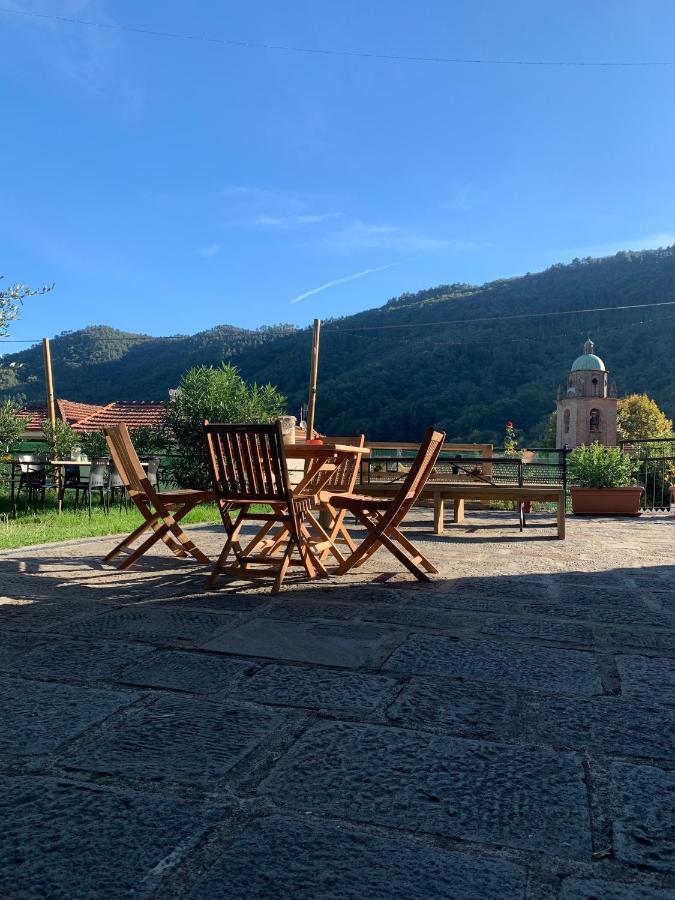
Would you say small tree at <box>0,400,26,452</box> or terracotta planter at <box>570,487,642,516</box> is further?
small tree at <box>0,400,26,452</box>

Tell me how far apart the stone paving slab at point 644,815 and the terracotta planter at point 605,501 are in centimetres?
724

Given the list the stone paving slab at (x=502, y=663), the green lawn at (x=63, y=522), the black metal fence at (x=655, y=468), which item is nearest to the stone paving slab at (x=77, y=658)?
the stone paving slab at (x=502, y=663)

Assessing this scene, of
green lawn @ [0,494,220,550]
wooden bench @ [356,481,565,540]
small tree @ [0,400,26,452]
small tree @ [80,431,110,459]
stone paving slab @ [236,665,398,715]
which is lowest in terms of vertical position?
green lawn @ [0,494,220,550]

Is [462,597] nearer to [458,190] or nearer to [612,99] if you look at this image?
[612,99]

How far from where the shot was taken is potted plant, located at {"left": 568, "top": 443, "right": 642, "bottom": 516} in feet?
27.3

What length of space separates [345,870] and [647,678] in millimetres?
1330

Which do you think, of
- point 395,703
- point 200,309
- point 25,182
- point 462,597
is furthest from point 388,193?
point 395,703

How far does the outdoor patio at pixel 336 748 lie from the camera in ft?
3.56

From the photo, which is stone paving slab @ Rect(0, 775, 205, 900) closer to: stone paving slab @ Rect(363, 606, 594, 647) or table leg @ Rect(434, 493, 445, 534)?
stone paving slab @ Rect(363, 606, 594, 647)

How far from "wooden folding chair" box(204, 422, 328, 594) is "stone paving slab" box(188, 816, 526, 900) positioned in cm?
219

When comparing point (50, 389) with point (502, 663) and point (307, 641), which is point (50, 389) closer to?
point (307, 641)

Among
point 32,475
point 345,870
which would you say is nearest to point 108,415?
point 32,475

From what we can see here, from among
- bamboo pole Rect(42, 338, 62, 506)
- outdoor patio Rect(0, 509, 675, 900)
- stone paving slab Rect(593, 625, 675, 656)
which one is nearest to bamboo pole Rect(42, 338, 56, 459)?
bamboo pole Rect(42, 338, 62, 506)

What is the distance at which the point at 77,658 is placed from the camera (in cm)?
218
